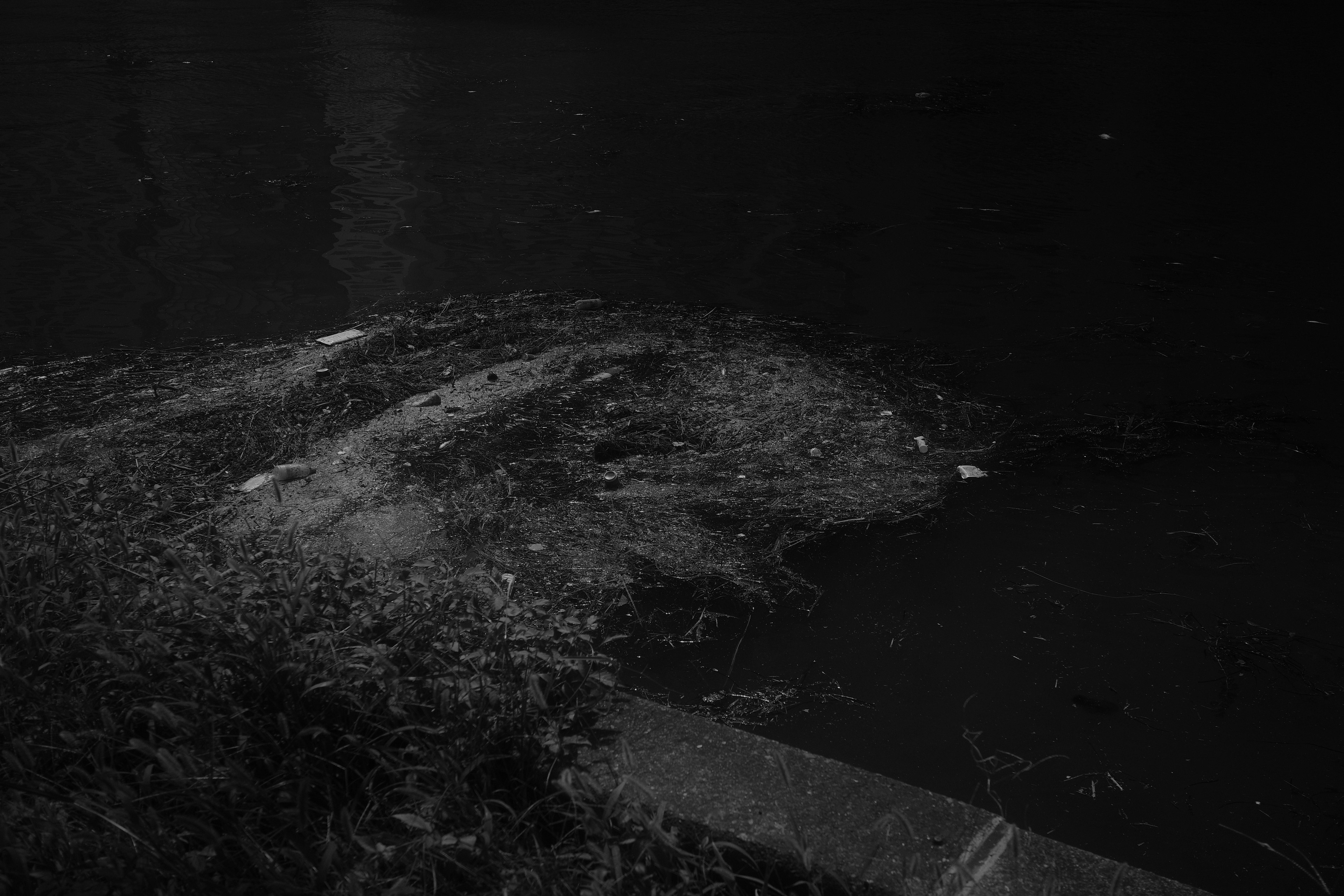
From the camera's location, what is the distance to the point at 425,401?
394cm

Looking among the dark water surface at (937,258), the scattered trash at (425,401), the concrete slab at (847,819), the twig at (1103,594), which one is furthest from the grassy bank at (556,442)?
the concrete slab at (847,819)

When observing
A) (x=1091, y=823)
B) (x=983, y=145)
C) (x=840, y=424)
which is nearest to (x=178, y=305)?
(x=840, y=424)

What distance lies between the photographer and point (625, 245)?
5.95 m

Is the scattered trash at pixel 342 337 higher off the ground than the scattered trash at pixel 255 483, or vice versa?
the scattered trash at pixel 342 337

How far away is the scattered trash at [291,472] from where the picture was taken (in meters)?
3.39

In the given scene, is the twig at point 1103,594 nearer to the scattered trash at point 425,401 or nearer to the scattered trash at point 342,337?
the scattered trash at point 425,401

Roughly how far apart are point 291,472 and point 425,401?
68 centimetres

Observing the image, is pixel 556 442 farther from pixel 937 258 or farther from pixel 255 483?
pixel 937 258

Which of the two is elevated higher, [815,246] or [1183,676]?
[815,246]

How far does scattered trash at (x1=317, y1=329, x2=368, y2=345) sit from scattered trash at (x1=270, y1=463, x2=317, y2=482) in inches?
44.5

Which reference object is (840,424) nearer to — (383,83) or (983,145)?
(983,145)

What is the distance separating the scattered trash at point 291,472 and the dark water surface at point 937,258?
60.6 inches

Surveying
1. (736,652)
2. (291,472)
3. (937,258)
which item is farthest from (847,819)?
Result: (937,258)

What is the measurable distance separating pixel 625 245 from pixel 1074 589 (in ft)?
12.1
